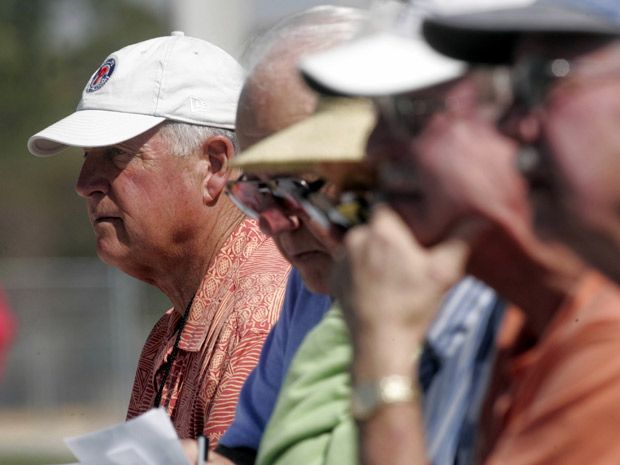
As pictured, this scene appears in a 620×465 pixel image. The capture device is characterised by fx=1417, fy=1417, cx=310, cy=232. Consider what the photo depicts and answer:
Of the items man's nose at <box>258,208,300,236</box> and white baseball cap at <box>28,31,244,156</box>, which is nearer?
man's nose at <box>258,208,300,236</box>

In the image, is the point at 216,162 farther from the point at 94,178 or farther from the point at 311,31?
the point at 311,31

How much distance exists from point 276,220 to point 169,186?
1215mm

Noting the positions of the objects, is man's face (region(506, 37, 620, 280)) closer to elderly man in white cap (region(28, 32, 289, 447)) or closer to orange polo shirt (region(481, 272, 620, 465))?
orange polo shirt (region(481, 272, 620, 465))

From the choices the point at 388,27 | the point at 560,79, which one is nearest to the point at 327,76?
the point at 388,27

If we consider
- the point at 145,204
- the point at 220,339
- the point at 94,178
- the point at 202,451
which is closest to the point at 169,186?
the point at 145,204

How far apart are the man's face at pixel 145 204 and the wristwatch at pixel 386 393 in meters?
2.06

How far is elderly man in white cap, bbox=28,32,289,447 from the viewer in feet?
12.5

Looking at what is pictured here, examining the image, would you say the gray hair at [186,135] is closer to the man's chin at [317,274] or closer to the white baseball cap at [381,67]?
the man's chin at [317,274]

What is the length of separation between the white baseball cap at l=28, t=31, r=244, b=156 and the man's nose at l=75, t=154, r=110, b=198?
0.09m

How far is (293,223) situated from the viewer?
2.77m

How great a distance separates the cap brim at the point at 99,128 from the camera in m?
3.91

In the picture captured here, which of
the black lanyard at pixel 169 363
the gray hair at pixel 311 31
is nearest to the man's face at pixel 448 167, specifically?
the gray hair at pixel 311 31

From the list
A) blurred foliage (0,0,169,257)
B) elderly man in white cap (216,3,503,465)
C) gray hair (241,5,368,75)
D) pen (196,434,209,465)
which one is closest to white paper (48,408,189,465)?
pen (196,434,209,465)

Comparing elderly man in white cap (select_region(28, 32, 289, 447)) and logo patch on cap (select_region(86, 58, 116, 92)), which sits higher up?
logo patch on cap (select_region(86, 58, 116, 92))
